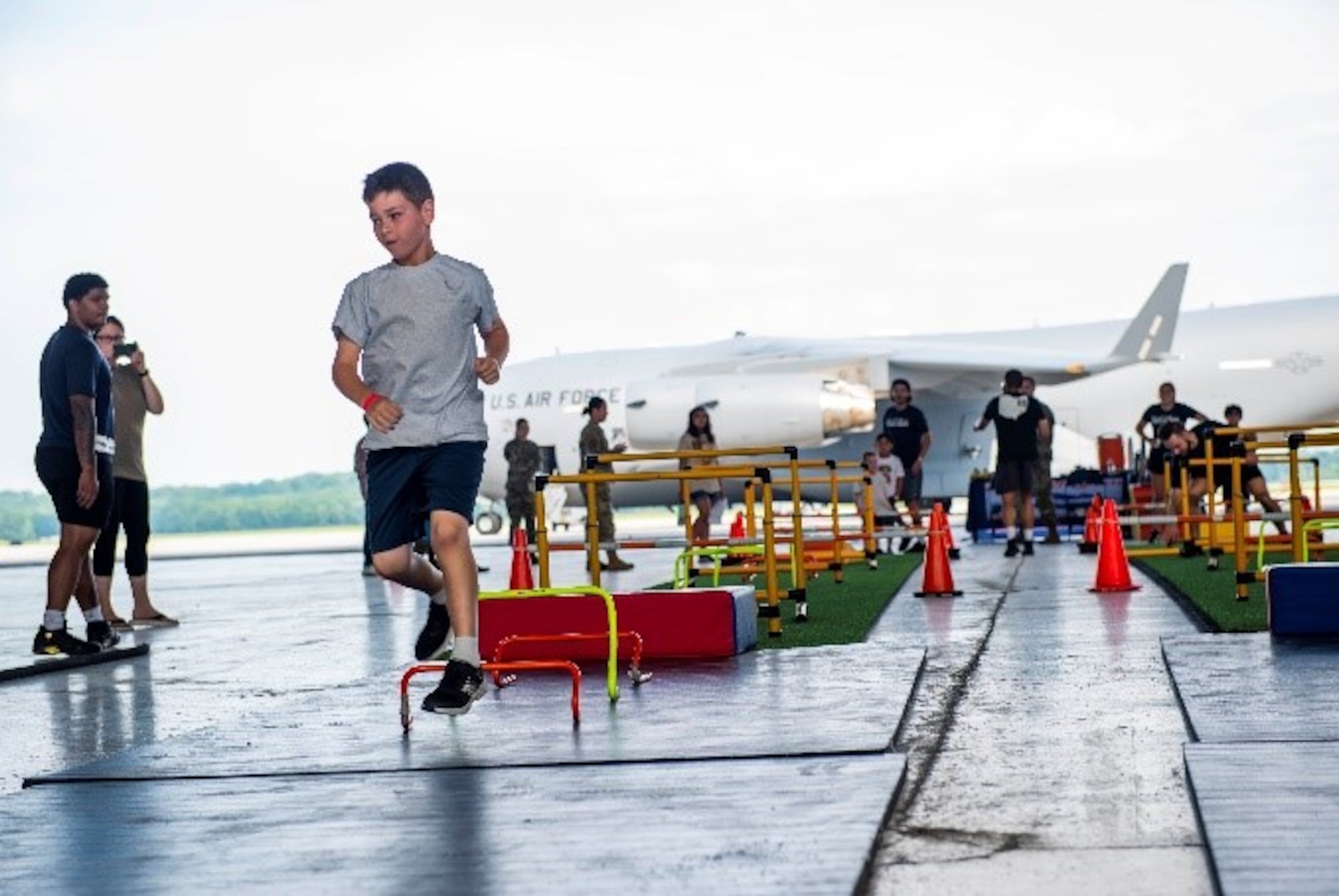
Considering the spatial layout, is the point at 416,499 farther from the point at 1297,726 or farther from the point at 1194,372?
the point at 1194,372

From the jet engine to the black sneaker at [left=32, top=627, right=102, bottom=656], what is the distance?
2111 cm

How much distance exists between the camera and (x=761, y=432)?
107 feet

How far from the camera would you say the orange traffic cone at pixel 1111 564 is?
12.9 metres

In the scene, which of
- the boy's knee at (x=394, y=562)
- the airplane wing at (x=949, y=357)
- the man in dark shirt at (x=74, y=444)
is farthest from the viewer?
the airplane wing at (x=949, y=357)

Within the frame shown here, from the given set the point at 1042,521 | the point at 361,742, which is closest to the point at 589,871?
the point at 361,742

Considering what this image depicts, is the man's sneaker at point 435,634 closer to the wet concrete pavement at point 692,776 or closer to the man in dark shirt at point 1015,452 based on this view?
the wet concrete pavement at point 692,776

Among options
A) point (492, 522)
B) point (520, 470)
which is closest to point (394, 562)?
point (520, 470)

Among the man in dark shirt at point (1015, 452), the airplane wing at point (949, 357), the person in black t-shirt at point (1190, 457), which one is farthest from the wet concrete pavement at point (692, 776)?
the airplane wing at point (949, 357)

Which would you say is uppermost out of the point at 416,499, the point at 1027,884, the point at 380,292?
the point at 380,292

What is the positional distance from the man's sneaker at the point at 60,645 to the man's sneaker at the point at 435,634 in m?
3.65

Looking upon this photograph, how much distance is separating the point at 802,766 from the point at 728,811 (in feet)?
2.22

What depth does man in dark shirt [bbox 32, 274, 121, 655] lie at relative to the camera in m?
9.81

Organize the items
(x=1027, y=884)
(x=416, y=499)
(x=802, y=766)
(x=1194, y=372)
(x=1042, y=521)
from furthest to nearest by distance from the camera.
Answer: (x=1194, y=372)
(x=1042, y=521)
(x=416, y=499)
(x=802, y=766)
(x=1027, y=884)

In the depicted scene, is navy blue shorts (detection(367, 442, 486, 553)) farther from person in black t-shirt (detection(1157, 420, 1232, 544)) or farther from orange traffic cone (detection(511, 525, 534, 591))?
person in black t-shirt (detection(1157, 420, 1232, 544))
